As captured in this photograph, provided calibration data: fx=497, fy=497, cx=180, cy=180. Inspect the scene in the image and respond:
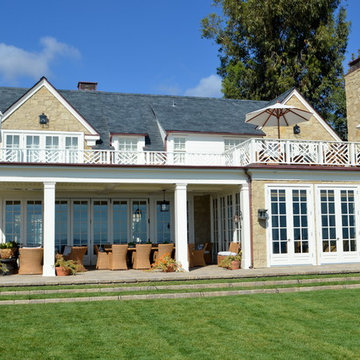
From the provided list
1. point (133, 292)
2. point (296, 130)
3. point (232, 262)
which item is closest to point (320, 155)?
point (232, 262)

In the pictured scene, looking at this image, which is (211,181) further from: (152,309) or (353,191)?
(152,309)

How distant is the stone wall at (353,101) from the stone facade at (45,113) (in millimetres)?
13640

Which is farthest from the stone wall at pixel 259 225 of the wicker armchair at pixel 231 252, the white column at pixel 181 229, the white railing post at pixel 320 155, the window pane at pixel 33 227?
the window pane at pixel 33 227

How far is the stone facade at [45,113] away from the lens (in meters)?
19.7

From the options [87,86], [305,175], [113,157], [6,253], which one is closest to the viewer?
[6,253]

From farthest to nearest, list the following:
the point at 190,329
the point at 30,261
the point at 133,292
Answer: the point at 30,261 < the point at 133,292 < the point at 190,329

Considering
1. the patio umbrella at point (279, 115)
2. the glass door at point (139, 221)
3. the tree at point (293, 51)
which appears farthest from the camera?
the tree at point (293, 51)

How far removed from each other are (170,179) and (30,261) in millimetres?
5220

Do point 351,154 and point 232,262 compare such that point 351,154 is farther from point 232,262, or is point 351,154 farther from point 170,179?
point 170,179

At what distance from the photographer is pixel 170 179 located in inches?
654

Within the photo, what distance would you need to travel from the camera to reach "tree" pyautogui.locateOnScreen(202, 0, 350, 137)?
36188mm

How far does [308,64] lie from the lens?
36.8 m

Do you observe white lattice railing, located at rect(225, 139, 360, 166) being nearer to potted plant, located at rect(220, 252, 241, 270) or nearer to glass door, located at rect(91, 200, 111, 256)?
potted plant, located at rect(220, 252, 241, 270)

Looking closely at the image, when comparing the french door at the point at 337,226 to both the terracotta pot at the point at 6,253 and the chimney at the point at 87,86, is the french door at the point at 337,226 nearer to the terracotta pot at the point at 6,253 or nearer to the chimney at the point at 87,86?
the terracotta pot at the point at 6,253
